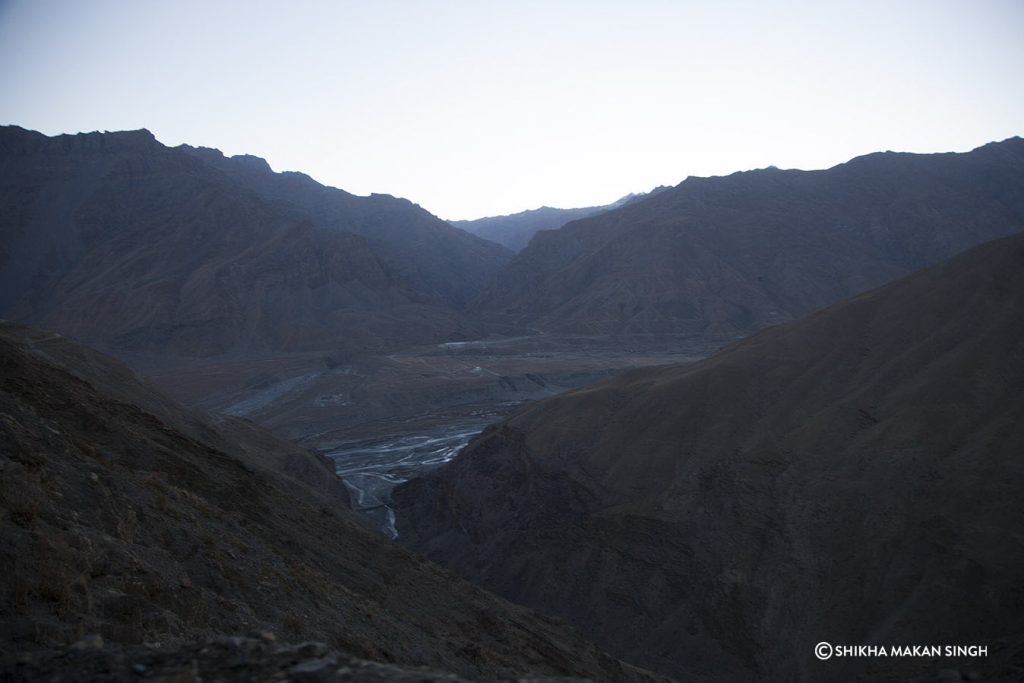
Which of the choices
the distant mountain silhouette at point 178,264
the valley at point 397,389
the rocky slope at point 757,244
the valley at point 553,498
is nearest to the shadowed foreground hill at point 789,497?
the valley at point 553,498

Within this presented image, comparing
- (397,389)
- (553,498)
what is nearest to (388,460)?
(553,498)

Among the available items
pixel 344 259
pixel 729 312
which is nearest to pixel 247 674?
pixel 729 312

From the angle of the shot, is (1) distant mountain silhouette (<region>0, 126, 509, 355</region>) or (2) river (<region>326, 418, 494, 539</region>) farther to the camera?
(1) distant mountain silhouette (<region>0, 126, 509, 355</region>)

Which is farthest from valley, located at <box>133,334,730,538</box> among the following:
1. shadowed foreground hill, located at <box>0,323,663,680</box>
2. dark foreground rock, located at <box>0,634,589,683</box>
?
dark foreground rock, located at <box>0,634,589,683</box>

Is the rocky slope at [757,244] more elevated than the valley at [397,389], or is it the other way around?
the rocky slope at [757,244]

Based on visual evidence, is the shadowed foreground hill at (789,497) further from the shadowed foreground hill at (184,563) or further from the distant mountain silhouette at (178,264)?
the distant mountain silhouette at (178,264)

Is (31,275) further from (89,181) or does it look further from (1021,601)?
(1021,601)

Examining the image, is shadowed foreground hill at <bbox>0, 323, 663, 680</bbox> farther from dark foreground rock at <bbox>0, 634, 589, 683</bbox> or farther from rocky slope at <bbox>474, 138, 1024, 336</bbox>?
rocky slope at <bbox>474, 138, 1024, 336</bbox>
